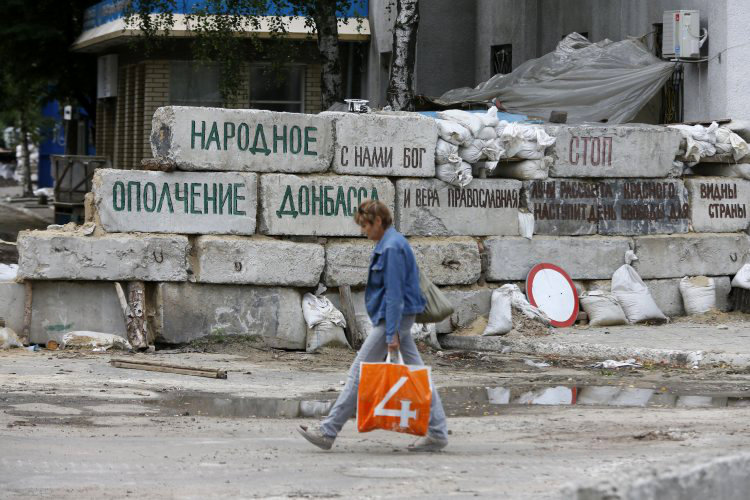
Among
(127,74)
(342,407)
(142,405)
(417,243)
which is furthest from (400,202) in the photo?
(127,74)

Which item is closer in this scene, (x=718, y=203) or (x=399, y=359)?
(x=399, y=359)

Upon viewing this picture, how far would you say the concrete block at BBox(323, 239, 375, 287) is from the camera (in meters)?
12.9

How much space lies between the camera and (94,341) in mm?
12102

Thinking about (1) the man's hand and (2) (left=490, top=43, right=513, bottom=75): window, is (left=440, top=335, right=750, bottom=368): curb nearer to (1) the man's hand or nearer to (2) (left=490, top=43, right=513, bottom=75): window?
(1) the man's hand

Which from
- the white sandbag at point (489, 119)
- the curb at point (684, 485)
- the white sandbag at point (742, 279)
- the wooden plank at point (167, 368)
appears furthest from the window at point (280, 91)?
the curb at point (684, 485)

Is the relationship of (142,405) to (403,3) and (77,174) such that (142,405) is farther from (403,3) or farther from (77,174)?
(77,174)

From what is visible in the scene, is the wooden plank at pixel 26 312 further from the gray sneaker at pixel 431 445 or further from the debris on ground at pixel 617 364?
the gray sneaker at pixel 431 445

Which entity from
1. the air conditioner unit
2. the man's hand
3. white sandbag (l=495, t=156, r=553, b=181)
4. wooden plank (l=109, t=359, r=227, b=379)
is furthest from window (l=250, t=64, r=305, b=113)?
the man's hand

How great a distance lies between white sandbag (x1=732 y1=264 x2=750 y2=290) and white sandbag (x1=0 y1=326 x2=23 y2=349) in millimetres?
7936

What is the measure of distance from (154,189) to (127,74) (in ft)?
53.6

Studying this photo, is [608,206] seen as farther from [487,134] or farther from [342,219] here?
[342,219]

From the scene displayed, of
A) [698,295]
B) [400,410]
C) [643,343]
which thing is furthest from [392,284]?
[698,295]

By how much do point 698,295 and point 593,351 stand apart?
8.34 ft

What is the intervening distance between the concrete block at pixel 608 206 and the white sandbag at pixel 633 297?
1.76ft
